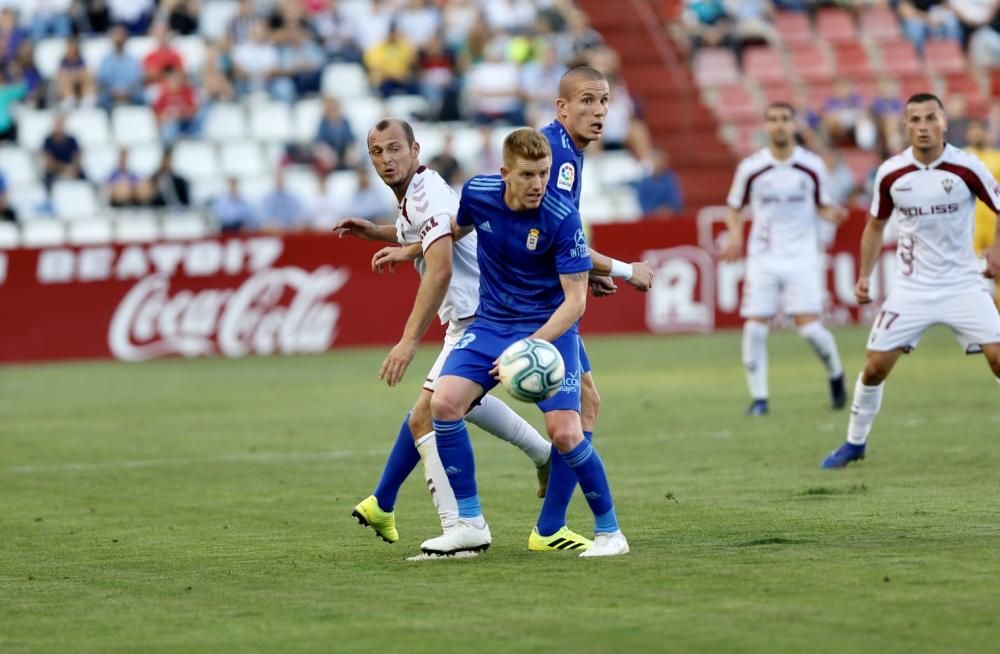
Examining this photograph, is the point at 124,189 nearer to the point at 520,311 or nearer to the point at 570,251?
the point at 520,311

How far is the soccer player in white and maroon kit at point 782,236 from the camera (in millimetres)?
15805

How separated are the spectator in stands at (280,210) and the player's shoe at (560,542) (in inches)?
682

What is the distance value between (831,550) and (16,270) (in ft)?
58.2

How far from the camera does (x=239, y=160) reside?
88.9 feet

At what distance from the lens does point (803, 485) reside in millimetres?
10875

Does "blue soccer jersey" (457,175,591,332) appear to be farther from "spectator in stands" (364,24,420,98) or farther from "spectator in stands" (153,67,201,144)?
"spectator in stands" (364,24,420,98)

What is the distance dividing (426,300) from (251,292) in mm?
15907

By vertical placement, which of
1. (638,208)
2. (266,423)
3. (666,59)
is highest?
(666,59)

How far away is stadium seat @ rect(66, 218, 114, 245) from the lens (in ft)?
83.3

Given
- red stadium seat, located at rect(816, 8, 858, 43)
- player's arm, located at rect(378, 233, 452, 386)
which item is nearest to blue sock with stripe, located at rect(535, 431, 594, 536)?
player's arm, located at rect(378, 233, 452, 386)

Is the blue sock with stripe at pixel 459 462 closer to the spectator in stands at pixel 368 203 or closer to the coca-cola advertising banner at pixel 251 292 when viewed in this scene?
the coca-cola advertising banner at pixel 251 292

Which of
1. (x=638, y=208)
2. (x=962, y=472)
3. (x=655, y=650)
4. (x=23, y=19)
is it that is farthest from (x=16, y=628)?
(x=23, y=19)

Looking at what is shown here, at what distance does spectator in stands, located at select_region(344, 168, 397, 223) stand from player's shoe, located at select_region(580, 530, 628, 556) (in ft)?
56.5

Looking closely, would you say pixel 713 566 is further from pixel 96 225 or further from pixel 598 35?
pixel 598 35
